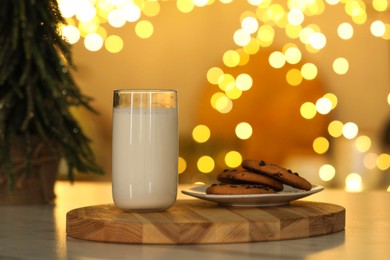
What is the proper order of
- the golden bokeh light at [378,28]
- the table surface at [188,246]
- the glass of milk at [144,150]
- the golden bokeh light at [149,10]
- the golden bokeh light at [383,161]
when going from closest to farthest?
the table surface at [188,246], the glass of milk at [144,150], the golden bokeh light at [383,161], the golden bokeh light at [378,28], the golden bokeh light at [149,10]

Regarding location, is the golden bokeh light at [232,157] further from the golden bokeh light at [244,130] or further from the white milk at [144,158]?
the white milk at [144,158]

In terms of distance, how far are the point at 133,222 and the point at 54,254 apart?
0.11 metres

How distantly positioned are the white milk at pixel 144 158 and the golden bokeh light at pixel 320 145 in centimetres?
264

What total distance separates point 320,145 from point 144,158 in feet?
8.78

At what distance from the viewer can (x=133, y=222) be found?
3.12 feet

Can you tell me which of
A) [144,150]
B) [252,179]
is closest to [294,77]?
[252,179]

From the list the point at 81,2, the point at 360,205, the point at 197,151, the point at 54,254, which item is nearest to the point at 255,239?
the point at 54,254

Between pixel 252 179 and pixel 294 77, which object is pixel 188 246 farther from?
pixel 294 77

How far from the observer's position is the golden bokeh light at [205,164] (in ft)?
12.2

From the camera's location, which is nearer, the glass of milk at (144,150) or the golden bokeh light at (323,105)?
the glass of milk at (144,150)

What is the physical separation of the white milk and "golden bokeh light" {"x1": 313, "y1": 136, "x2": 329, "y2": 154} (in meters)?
2.64

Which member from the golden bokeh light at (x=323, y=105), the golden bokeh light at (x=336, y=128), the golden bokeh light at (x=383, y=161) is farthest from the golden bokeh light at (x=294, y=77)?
the golden bokeh light at (x=383, y=161)

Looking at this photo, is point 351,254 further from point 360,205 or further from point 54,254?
point 360,205

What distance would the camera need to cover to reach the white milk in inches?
41.1
